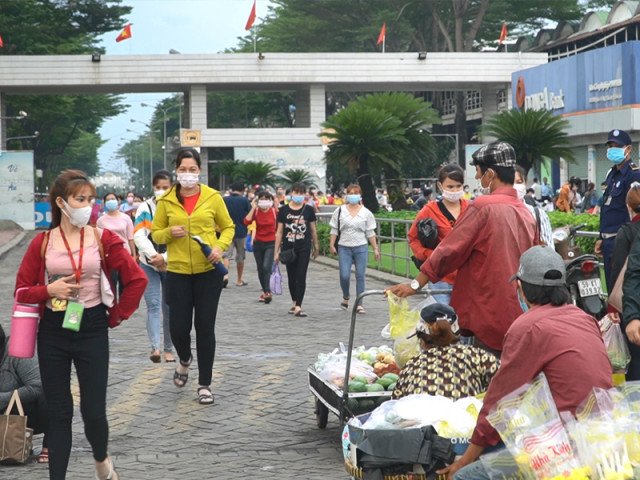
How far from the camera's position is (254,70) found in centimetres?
6362

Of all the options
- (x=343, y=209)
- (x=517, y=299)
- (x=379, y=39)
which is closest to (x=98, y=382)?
→ (x=517, y=299)

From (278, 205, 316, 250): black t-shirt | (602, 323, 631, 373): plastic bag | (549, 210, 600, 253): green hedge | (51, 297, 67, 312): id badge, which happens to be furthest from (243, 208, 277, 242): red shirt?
(51, 297, 67, 312): id badge

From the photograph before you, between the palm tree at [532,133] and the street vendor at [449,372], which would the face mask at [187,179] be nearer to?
the street vendor at [449,372]

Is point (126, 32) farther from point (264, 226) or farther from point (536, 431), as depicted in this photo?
point (536, 431)

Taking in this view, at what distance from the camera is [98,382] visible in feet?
21.3

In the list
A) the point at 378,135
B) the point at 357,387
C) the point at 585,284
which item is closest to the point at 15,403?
the point at 357,387

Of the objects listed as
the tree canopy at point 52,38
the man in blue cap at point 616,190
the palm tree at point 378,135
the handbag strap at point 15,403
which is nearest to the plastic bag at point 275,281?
the man in blue cap at point 616,190

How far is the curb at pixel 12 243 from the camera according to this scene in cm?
3338

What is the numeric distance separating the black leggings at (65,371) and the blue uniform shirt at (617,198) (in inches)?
230

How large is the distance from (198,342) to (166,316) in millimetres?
2267

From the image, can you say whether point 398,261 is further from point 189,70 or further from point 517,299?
point 189,70

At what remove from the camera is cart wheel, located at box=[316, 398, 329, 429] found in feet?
27.7

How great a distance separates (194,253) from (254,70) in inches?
2160

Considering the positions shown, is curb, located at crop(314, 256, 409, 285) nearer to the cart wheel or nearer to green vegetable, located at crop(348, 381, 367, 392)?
the cart wheel
